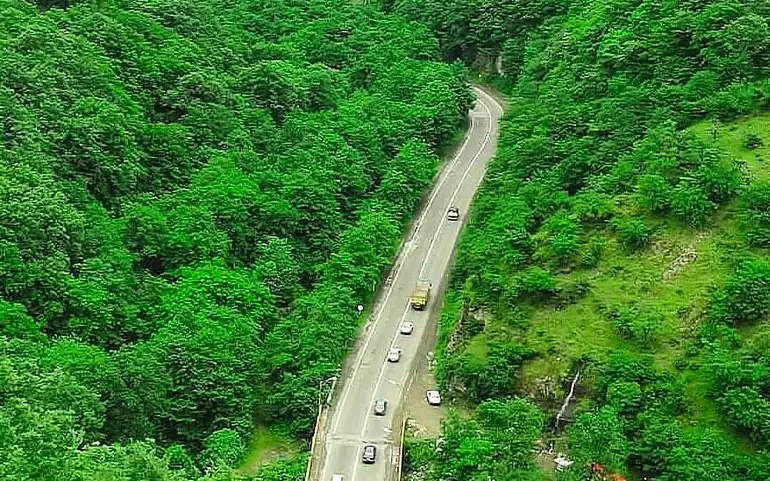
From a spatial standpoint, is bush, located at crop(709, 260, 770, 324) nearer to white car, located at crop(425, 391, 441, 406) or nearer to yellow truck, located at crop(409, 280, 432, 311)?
white car, located at crop(425, 391, 441, 406)

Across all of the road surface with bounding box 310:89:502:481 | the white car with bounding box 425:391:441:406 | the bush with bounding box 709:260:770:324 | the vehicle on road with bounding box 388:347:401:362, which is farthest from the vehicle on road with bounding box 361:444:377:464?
the bush with bounding box 709:260:770:324

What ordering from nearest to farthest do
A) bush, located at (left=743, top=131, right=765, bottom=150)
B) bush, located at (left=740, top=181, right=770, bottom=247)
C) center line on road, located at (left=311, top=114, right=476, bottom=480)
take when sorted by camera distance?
bush, located at (left=740, top=181, right=770, bottom=247) → center line on road, located at (left=311, top=114, right=476, bottom=480) → bush, located at (left=743, top=131, right=765, bottom=150)

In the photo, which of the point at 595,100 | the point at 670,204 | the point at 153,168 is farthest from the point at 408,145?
the point at 670,204

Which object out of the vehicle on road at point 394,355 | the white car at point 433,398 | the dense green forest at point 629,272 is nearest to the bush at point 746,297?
the dense green forest at point 629,272

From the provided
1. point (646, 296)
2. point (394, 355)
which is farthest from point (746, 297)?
Result: point (394, 355)

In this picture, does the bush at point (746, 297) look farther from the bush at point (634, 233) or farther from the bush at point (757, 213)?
the bush at point (634, 233)

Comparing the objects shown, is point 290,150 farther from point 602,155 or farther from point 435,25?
point 435,25
